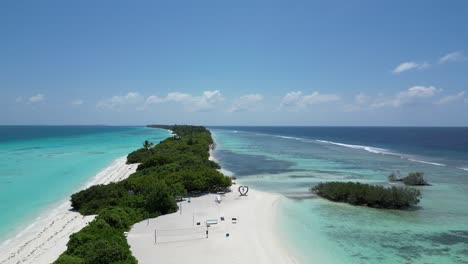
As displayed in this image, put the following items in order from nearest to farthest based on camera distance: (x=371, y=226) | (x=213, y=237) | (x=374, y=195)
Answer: (x=213, y=237) → (x=371, y=226) → (x=374, y=195)

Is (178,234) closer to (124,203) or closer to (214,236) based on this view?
(214,236)

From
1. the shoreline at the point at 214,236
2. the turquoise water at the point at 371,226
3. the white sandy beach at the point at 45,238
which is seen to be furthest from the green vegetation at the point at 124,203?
the turquoise water at the point at 371,226

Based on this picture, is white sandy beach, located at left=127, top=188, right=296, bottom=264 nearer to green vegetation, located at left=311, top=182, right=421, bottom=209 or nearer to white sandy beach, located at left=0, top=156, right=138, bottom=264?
white sandy beach, located at left=0, top=156, right=138, bottom=264

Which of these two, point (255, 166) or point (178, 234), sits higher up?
point (255, 166)

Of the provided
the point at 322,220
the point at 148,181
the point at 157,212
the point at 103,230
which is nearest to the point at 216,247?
the point at 103,230

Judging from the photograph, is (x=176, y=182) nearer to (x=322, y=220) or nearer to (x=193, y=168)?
(x=193, y=168)

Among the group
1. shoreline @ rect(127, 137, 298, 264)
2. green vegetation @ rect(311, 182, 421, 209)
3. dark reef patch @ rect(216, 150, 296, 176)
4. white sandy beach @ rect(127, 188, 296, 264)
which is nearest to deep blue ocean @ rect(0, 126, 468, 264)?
dark reef patch @ rect(216, 150, 296, 176)

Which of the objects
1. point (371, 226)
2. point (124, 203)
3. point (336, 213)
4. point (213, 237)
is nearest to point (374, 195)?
point (336, 213)
